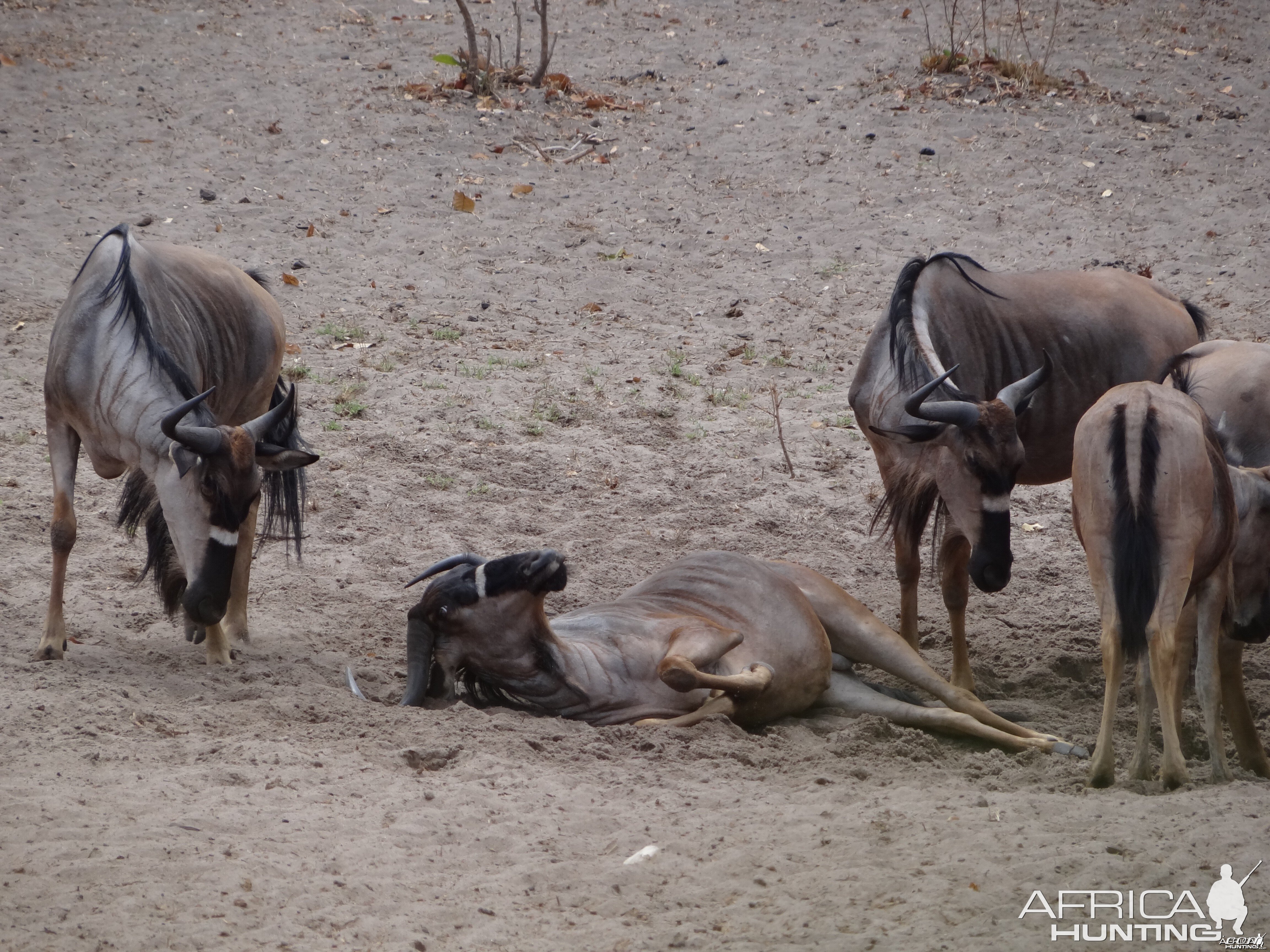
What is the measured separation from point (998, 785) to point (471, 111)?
989cm

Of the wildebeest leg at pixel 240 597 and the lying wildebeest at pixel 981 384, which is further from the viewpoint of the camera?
the wildebeest leg at pixel 240 597

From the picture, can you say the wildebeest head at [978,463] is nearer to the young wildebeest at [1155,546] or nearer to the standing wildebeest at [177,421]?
the young wildebeest at [1155,546]

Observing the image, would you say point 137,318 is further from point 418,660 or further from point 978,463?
point 978,463

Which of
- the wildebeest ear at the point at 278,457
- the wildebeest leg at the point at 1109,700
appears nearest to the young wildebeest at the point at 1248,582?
the wildebeest leg at the point at 1109,700

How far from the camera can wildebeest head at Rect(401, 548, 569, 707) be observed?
523cm

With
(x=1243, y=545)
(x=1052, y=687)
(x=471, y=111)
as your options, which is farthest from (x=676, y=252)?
(x=1243, y=545)

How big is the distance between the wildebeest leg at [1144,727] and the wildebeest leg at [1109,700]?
0.11 meters

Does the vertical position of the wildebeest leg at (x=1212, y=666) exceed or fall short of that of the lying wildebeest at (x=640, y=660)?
it exceeds it

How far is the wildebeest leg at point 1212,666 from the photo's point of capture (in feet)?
14.4

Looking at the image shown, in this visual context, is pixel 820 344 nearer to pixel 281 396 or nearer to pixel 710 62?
pixel 281 396

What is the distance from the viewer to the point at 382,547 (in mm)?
7188

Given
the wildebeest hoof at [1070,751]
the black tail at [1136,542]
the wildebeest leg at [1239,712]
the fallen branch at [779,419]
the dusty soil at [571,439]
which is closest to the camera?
the dusty soil at [571,439]

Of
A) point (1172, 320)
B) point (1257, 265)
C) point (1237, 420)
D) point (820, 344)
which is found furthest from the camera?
point (1257, 265)

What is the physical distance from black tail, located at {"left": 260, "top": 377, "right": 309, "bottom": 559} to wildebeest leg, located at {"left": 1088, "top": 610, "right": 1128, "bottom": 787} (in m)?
3.76
